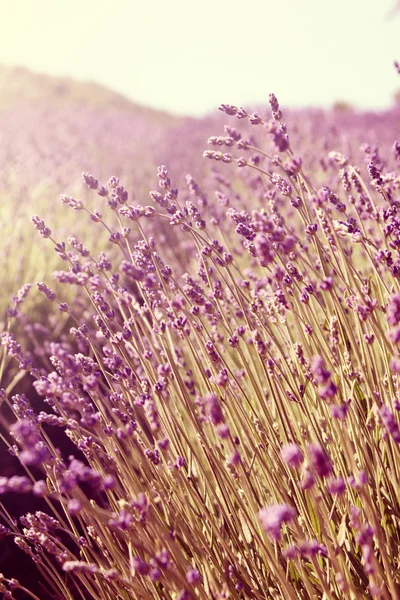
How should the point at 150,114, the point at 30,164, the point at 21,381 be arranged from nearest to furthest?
the point at 21,381 < the point at 30,164 < the point at 150,114

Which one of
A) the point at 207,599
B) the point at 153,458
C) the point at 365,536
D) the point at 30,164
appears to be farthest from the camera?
the point at 30,164

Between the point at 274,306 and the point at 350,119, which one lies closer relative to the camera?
the point at 274,306

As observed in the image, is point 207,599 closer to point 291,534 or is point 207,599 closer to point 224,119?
point 291,534

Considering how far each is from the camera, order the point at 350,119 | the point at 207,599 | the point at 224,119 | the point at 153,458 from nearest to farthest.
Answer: the point at 207,599
the point at 153,458
the point at 350,119
the point at 224,119

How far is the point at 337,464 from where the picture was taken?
157 centimetres

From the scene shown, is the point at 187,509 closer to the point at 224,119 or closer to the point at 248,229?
the point at 248,229

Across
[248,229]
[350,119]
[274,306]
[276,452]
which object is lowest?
[276,452]

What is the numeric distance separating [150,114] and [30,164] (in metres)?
16.4

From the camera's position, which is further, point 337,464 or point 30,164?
point 30,164

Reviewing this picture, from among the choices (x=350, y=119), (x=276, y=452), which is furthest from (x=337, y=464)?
(x=350, y=119)

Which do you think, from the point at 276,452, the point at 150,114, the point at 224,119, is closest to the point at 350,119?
the point at 224,119

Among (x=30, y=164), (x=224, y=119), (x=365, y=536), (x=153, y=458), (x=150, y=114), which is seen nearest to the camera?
(x=365, y=536)

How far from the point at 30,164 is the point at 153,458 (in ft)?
23.7

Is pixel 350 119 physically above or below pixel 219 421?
above
